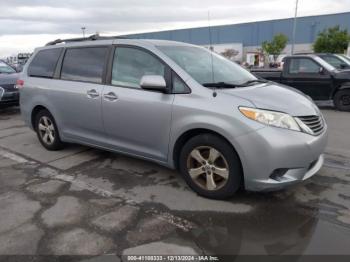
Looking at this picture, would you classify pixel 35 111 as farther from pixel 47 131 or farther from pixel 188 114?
→ pixel 188 114

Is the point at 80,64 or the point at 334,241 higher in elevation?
the point at 80,64

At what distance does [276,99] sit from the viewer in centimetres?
354

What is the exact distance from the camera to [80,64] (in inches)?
193

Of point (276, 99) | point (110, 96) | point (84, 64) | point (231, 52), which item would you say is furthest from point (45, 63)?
point (231, 52)

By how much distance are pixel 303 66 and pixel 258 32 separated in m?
55.8

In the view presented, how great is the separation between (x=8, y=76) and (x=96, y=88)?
6.67m

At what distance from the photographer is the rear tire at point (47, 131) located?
5.44 meters

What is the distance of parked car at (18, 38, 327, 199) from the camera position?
129 inches

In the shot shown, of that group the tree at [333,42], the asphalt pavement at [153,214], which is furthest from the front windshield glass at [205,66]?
the tree at [333,42]

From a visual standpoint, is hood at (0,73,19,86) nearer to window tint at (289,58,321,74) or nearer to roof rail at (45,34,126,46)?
roof rail at (45,34,126,46)

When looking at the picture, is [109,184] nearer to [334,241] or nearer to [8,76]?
[334,241]

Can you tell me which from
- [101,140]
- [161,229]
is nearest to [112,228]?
[161,229]

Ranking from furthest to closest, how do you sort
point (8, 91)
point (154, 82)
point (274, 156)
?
point (8, 91), point (154, 82), point (274, 156)

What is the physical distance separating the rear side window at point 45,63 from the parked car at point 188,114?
0.24 ft
